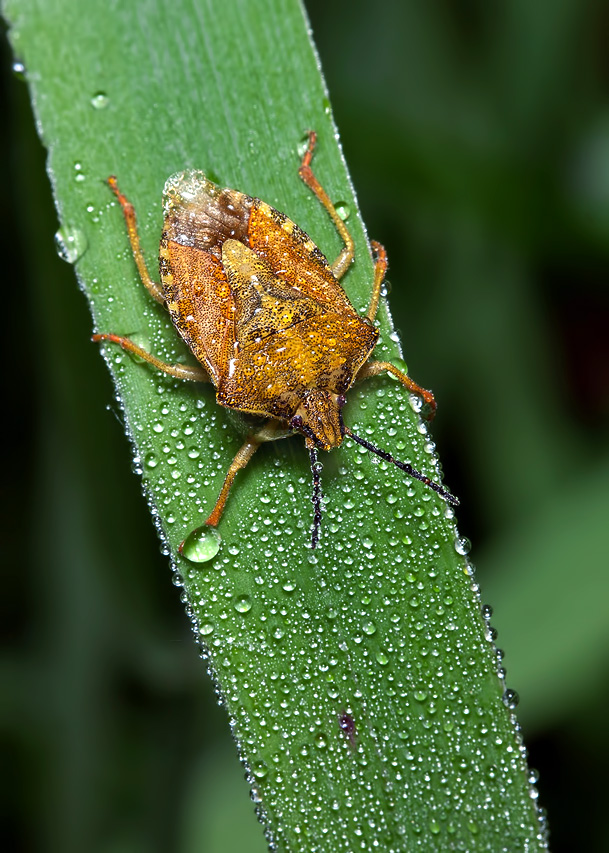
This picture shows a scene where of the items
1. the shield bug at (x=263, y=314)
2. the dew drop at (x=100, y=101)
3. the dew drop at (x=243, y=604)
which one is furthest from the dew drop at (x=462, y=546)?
the dew drop at (x=100, y=101)

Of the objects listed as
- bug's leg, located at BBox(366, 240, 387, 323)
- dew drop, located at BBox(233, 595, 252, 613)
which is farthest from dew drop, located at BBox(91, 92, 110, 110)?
dew drop, located at BBox(233, 595, 252, 613)

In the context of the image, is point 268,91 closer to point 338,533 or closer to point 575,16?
point 338,533

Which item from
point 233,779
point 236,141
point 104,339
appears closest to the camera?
point 104,339

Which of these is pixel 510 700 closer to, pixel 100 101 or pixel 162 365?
pixel 162 365

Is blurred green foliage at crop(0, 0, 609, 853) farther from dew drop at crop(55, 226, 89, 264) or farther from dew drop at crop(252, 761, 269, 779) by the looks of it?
dew drop at crop(252, 761, 269, 779)

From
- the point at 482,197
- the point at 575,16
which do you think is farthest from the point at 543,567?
the point at 575,16

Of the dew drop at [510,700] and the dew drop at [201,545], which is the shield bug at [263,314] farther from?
the dew drop at [510,700]

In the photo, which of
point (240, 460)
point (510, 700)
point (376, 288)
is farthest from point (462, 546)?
point (376, 288)
